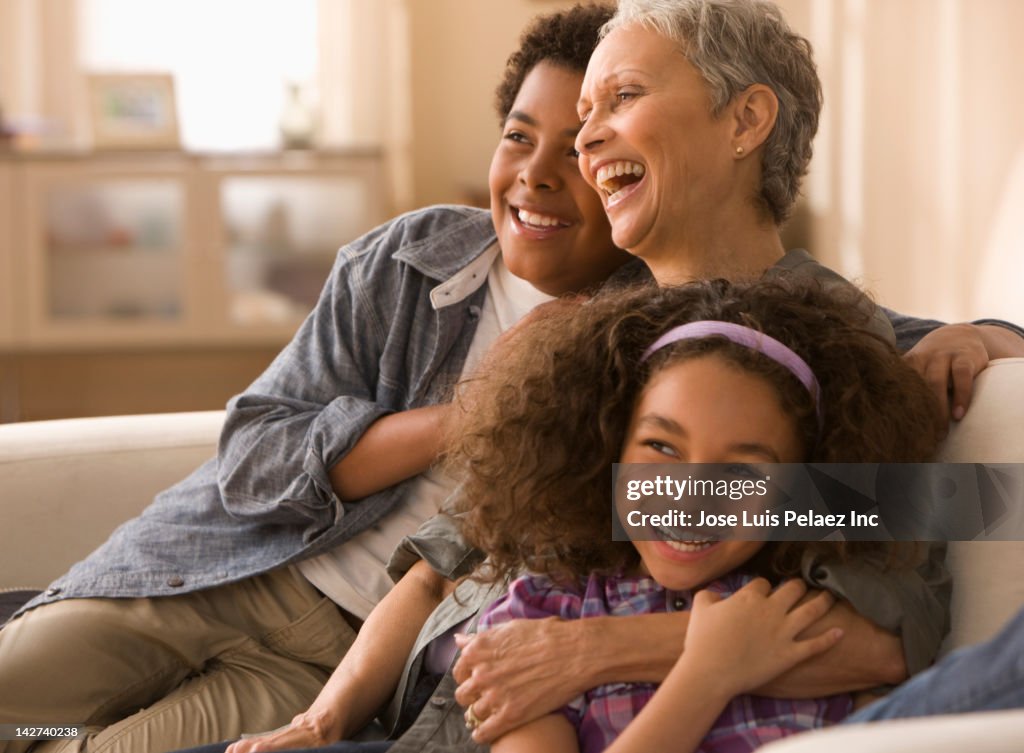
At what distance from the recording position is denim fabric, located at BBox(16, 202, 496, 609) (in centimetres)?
175

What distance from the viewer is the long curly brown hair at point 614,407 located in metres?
1.22

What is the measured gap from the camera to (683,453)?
118 centimetres

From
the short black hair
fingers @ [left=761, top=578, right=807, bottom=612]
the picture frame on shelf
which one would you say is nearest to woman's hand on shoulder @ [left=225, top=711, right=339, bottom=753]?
fingers @ [left=761, top=578, right=807, bottom=612]

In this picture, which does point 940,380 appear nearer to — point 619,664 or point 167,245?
point 619,664

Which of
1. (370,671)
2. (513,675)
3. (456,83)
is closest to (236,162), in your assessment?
(456,83)

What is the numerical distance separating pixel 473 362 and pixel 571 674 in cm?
71

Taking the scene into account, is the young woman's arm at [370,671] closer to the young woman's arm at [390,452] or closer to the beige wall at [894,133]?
the young woman's arm at [390,452]

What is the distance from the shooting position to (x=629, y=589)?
1265mm

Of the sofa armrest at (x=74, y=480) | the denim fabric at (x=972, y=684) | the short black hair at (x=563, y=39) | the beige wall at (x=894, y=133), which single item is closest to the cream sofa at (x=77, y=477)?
the sofa armrest at (x=74, y=480)

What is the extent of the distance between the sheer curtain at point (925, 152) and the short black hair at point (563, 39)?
Result: 7.24 feet

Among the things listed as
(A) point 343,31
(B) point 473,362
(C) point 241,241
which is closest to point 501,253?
(B) point 473,362

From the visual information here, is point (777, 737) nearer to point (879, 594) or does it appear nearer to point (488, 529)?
point (879, 594)

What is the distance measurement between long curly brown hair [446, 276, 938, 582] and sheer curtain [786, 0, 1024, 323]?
8.33ft

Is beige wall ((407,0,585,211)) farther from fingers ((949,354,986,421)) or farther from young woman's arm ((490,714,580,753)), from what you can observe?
young woman's arm ((490,714,580,753))
